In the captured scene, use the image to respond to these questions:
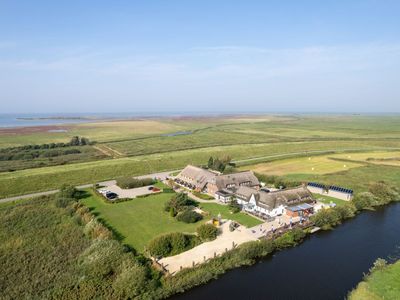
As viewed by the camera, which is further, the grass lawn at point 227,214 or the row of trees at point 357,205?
the grass lawn at point 227,214

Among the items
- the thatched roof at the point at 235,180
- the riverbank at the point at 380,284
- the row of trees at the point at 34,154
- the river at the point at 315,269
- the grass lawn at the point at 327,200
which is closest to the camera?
the riverbank at the point at 380,284

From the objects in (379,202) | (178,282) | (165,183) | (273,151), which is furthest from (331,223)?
(273,151)

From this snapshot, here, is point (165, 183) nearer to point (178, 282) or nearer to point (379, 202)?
point (178, 282)

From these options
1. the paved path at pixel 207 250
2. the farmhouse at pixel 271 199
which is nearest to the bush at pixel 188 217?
the paved path at pixel 207 250

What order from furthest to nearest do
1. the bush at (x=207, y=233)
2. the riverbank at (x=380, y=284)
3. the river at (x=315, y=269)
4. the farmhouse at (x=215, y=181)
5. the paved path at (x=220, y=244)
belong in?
the farmhouse at (x=215, y=181) → the bush at (x=207, y=233) → the paved path at (x=220, y=244) → the river at (x=315, y=269) → the riverbank at (x=380, y=284)

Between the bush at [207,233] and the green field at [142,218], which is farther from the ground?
the bush at [207,233]

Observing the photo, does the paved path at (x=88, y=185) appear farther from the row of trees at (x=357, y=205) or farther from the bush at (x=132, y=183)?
the row of trees at (x=357, y=205)

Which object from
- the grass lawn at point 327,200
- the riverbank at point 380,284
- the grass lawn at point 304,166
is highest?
the grass lawn at point 304,166
